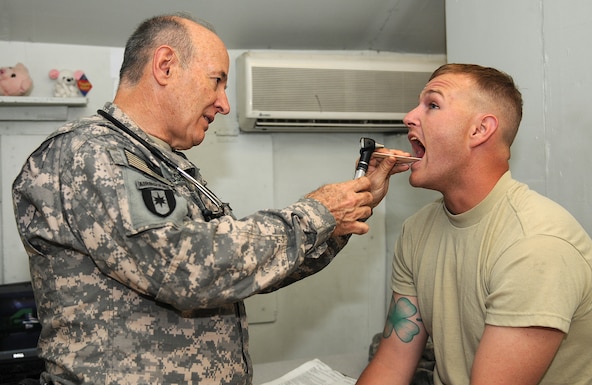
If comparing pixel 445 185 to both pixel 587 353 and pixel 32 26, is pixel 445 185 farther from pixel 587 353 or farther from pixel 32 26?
pixel 32 26

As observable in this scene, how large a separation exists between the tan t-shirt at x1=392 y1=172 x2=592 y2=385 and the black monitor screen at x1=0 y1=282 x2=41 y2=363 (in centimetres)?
163

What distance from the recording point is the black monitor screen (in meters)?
2.26

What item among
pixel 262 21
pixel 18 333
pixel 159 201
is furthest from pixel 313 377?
pixel 262 21

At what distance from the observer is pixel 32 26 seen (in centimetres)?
254

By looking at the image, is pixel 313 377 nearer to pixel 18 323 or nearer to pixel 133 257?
pixel 133 257

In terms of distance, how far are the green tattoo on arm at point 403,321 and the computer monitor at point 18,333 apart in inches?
59.2

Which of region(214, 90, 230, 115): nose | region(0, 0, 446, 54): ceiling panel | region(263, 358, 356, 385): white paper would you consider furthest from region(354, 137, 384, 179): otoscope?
region(0, 0, 446, 54): ceiling panel

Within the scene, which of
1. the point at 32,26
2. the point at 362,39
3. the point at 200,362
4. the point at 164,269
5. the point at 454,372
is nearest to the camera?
the point at 164,269

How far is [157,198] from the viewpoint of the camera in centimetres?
109

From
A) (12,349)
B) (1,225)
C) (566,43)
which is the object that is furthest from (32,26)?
(566,43)

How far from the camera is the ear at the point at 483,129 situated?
4.66ft

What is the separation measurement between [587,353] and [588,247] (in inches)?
10.2

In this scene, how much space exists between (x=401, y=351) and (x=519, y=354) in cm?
45

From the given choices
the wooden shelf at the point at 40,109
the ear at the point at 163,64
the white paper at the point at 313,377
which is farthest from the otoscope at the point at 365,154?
the wooden shelf at the point at 40,109
